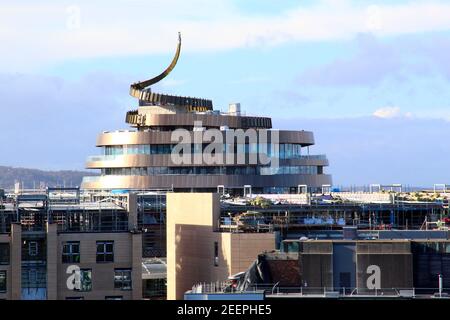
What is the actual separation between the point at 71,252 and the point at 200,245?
971 cm

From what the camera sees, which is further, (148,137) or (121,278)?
(148,137)

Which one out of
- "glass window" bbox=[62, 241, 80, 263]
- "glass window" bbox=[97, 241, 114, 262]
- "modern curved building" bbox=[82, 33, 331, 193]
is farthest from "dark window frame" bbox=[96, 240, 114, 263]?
"modern curved building" bbox=[82, 33, 331, 193]

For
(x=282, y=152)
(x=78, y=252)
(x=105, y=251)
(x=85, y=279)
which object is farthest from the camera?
(x=282, y=152)

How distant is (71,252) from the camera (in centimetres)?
9338

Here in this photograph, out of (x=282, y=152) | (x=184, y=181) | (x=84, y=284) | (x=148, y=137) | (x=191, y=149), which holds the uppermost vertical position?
(x=148, y=137)

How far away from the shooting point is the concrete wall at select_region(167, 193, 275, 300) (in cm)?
8862

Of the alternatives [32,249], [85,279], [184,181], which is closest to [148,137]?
[184,181]

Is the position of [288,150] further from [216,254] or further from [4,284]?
[4,284]

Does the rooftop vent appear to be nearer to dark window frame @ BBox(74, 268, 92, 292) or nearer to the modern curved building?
the modern curved building

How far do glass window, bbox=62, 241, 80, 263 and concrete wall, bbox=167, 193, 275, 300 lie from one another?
848 cm

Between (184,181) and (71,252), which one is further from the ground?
(184,181)
